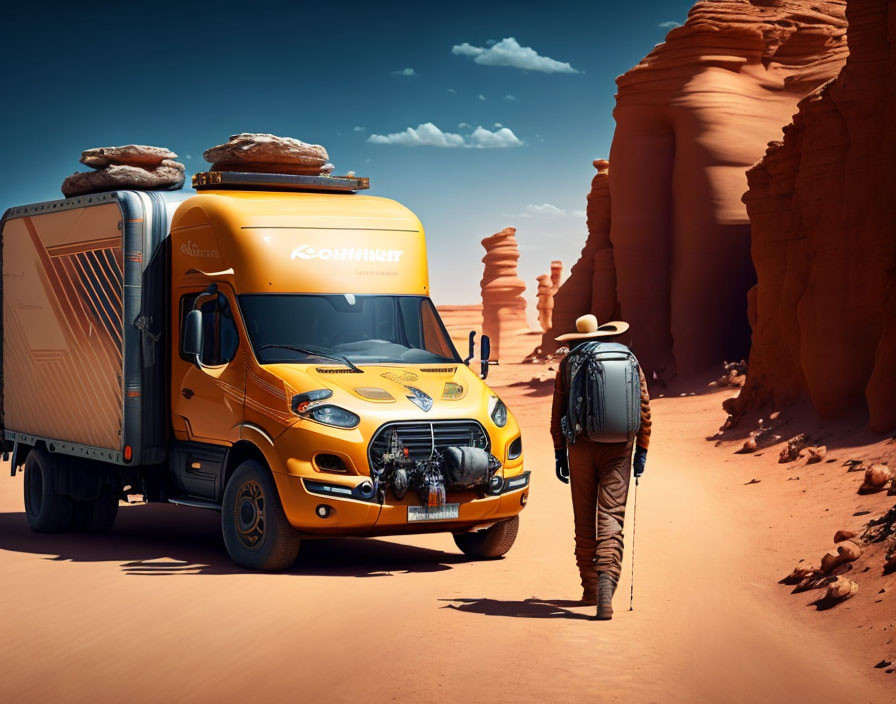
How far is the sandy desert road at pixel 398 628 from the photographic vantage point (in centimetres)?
771

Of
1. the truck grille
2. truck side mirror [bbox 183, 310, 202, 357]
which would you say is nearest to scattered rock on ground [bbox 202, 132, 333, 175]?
truck side mirror [bbox 183, 310, 202, 357]

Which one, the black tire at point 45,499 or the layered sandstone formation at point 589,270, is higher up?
the layered sandstone formation at point 589,270

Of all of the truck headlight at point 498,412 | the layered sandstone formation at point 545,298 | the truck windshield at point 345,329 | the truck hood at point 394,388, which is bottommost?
the layered sandstone formation at point 545,298

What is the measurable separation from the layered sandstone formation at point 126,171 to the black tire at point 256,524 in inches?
172

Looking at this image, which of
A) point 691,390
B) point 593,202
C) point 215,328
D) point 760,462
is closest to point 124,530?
point 215,328

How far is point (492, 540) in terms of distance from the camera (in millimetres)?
12352

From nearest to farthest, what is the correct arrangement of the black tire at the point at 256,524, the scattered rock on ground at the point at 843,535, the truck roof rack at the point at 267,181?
the black tire at the point at 256,524
the scattered rock on ground at the point at 843,535
the truck roof rack at the point at 267,181

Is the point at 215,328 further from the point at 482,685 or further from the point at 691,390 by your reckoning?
the point at 691,390

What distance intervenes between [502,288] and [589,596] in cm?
8277

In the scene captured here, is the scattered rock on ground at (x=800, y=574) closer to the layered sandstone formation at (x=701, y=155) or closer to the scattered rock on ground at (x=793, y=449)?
the scattered rock on ground at (x=793, y=449)

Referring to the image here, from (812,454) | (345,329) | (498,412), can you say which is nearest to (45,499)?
(345,329)

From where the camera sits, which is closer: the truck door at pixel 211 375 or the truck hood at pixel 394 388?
the truck hood at pixel 394 388

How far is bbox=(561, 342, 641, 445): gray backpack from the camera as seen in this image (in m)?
9.41

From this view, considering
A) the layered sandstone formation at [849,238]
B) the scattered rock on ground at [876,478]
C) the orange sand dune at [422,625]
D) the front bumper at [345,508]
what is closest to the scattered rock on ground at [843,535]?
the orange sand dune at [422,625]
